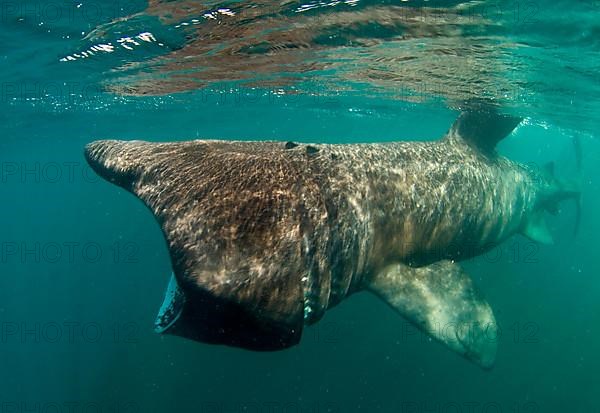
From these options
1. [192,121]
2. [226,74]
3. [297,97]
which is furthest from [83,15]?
[192,121]

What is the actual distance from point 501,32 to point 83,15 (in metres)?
10.4

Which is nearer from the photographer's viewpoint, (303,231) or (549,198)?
(303,231)

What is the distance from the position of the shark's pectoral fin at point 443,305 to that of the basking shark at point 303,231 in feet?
0.06

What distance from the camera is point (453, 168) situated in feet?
24.5

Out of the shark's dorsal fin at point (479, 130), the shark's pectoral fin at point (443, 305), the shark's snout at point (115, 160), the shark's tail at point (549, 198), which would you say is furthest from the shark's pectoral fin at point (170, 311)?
the shark's tail at point (549, 198)

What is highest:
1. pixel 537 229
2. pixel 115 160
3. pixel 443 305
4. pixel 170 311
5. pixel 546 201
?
pixel 115 160

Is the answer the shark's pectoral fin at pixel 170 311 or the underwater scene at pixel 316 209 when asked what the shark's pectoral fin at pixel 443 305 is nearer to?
the underwater scene at pixel 316 209

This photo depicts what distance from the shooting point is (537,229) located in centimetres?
1142

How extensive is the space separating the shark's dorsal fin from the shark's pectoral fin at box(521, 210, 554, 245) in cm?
265

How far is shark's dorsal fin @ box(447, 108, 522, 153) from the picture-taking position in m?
9.38

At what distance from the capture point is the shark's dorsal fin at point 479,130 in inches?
369

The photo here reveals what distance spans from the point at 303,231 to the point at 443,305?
9.20ft

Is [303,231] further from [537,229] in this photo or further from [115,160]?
[537,229]

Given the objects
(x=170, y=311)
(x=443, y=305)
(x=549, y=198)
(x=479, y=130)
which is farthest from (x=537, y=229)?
(x=170, y=311)
